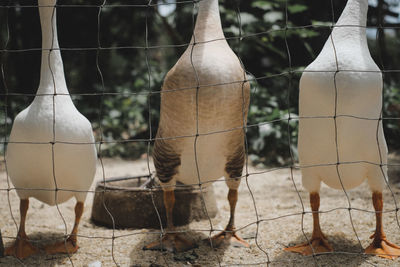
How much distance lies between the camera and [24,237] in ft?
8.73

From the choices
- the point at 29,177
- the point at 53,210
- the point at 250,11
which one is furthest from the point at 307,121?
the point at 250,11

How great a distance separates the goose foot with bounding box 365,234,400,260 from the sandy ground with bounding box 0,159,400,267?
4 centimetres

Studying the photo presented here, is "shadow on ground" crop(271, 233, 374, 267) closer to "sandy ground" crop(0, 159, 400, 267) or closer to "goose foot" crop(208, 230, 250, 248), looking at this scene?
"sandy ground" crop(0, 159, 400, 267)

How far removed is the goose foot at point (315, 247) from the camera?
2543mm

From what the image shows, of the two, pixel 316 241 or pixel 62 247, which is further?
pixel 62 247

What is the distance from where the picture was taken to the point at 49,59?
8.80 feet

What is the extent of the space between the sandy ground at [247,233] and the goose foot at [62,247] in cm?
4

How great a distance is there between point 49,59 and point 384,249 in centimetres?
241

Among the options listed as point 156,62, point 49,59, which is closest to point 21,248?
point 49,59

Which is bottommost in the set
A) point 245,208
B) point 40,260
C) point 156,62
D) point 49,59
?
point 245,208

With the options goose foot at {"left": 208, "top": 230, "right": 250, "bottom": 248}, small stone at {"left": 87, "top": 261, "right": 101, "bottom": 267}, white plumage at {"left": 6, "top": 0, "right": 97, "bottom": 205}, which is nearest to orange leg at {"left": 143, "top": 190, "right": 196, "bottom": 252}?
goose foot at {"left": 208, "top": 230, "right": 250, "bottom": 248}

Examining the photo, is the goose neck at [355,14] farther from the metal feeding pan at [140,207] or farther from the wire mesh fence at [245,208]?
the metal feeding pan at [140,207]

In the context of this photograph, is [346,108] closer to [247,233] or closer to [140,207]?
[247,233]

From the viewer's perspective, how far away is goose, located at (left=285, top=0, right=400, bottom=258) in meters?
2.30
